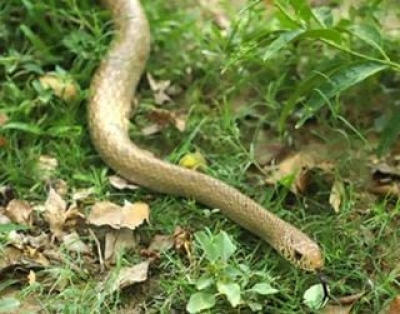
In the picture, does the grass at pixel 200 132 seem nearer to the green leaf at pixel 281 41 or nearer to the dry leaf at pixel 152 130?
the dry leaf at pixel 152 130

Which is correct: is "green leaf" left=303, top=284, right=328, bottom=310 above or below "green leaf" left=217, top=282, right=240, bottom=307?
below

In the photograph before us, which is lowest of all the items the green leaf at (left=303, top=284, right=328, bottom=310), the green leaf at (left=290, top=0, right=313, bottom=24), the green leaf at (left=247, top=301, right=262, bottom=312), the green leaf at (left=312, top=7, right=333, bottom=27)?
the green leaf at (left=303, top=284, right=328, bottom=310)

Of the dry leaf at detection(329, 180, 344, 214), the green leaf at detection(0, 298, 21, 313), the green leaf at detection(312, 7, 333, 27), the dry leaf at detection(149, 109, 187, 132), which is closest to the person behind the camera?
the green leaf at detection(0, 298, 21, 313)

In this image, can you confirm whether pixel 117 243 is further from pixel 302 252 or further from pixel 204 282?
pixel 302 252

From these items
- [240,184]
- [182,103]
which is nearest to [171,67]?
[182,103]

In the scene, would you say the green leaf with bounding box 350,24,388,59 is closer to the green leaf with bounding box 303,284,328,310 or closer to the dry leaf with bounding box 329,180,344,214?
the dry leaf with bounding box 329,180,344,214

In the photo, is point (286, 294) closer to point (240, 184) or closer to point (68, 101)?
point (240, 184)

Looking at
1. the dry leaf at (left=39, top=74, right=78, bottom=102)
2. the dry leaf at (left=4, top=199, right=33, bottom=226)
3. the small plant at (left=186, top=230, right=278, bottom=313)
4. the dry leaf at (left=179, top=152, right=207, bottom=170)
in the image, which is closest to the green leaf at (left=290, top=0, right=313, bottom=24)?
the dry leaf at (left=179, top=152, right=207, bottom=170)
